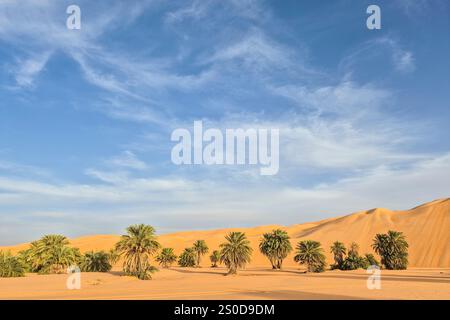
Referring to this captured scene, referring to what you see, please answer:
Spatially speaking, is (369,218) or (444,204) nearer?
(444,204)

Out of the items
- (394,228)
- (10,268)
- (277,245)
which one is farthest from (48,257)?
(394,228)

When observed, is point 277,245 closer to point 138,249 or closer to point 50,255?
point 138,249

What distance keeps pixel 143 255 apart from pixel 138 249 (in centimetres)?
91

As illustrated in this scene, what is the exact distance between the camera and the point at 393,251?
68.8m

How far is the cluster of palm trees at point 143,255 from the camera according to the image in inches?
1801

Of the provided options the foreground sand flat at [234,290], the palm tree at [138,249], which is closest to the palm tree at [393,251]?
the foreground sand flat at [234,290]

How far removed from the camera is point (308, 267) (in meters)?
63.7

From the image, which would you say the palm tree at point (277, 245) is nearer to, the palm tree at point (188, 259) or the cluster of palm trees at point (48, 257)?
the palm tree at point (188, 259)

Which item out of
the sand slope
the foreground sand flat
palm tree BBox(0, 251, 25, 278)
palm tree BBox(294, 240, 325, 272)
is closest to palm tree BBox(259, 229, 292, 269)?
palm tree BBox(294, 240, 325, 272)

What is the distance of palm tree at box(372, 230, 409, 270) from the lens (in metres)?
68.4
